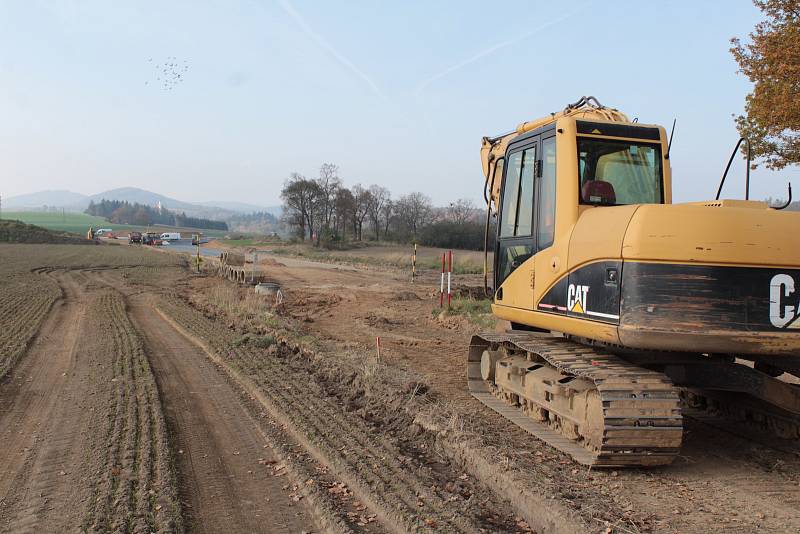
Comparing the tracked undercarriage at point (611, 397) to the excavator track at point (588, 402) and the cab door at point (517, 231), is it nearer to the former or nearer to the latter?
the excavator track at point (588, 402)

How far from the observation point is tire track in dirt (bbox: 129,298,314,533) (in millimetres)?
4527

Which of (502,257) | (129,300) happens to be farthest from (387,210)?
(502,257)

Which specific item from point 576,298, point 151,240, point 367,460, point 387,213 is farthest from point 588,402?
point 387,213

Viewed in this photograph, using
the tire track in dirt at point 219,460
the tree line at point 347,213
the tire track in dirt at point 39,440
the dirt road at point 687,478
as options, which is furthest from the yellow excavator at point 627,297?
the tree line at point 347,213

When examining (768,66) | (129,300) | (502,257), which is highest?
(768,66)

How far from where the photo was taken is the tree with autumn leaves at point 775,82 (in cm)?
1255

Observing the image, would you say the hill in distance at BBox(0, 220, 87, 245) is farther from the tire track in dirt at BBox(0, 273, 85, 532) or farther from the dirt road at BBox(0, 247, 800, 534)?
the dirt road at BBox(0, 247, 800, 534)

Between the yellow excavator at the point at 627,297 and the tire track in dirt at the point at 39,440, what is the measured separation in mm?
4282

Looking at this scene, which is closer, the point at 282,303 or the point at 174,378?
the point at 174,378

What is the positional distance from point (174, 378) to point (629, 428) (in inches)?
254

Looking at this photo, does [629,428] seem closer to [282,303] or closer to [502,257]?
[502,257]

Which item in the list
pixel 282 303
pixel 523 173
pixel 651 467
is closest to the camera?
pixel 651 467

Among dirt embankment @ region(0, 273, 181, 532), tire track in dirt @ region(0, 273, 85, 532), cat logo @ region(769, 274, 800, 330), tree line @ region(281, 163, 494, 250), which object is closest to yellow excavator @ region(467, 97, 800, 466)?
cat logo @ region(769, 274, 800, 330)

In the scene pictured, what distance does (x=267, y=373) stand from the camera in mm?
9008
